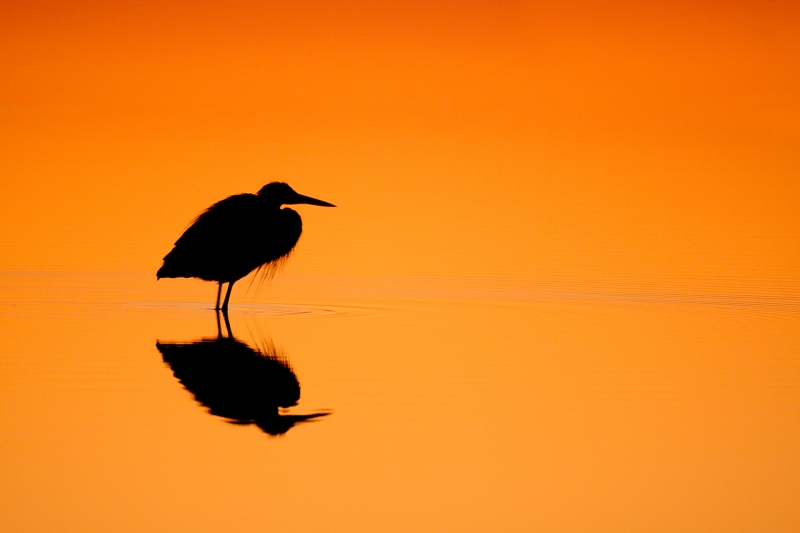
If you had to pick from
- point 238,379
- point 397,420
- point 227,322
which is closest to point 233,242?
point 227,322

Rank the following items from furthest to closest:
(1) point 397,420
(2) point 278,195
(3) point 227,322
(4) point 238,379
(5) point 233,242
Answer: (2) point 278,195, (5) point 233,242, (3) point 227,322, (4) point 238,379, (1) point 397,420

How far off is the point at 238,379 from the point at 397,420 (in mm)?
1752

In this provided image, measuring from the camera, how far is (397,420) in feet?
24.5

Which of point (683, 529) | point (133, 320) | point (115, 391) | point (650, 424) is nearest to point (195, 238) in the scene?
point (133, 320)

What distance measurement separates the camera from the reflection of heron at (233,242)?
45.5 ft

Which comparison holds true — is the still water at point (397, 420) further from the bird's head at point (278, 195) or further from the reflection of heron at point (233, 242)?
the bird's head at point (278, 195)

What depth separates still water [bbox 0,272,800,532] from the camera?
19.0ft

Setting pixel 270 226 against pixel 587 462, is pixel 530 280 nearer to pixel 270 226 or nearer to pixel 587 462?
pixel 270 226

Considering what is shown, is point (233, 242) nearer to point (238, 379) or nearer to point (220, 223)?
point (220, 223)

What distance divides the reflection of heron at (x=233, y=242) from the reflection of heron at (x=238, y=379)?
117 inches


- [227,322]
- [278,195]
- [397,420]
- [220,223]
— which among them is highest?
[278,195]

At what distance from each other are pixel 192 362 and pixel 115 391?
4.29 ft

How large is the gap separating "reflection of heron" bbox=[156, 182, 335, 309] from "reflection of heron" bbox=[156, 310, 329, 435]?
9.75ft

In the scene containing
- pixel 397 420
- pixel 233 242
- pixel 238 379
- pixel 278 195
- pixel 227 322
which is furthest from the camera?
pixel 278 195
